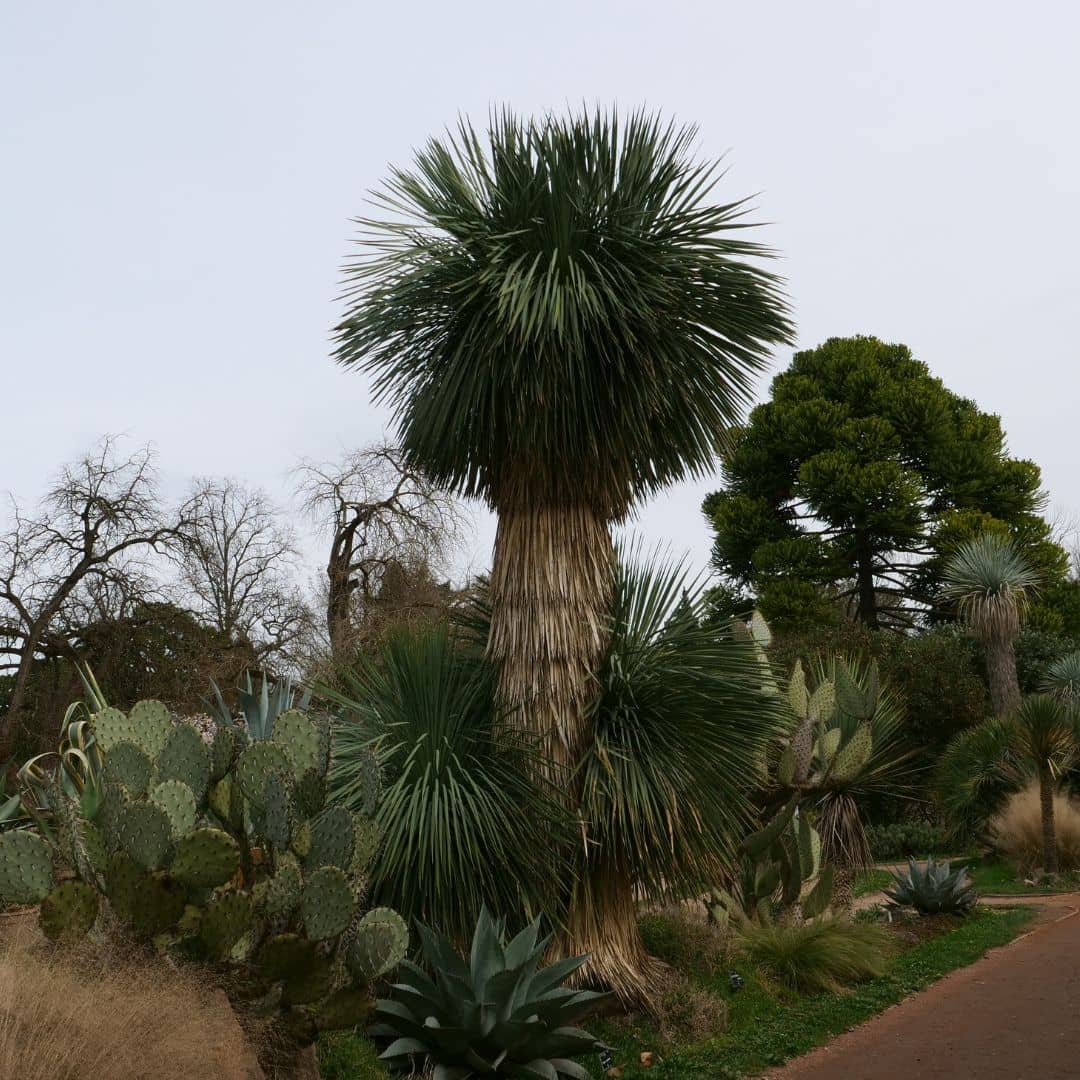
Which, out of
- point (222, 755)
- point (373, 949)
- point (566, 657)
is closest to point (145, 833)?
point (222, 755)

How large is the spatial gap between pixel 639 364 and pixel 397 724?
308 cm

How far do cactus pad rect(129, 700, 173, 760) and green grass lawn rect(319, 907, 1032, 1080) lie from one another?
2.07 meters

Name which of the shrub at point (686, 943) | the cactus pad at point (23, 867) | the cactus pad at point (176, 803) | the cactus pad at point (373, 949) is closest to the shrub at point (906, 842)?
the shrub at point (686, 943)

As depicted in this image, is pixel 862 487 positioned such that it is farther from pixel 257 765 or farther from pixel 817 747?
pixel 257 765

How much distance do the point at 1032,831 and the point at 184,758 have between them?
14.0 metres

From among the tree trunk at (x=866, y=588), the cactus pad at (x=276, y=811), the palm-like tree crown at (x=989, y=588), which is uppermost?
the tree trunk at (x=866, y=588)

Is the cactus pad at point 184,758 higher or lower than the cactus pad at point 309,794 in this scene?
higher

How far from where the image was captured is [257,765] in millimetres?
6258

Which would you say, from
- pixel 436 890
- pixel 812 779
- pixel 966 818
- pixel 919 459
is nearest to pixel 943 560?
pixel 919 459

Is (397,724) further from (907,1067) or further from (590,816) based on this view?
(907,1067)

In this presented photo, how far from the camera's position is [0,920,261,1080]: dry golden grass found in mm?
4523

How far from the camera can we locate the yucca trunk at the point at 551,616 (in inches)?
326

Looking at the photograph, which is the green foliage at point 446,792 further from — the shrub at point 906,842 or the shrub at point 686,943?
the shrub at point 906,842

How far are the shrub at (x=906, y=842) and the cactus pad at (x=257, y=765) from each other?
1602 cm
